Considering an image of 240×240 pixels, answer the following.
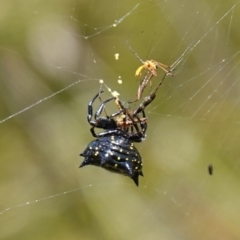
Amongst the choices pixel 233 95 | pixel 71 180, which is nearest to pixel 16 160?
pixel 71 180

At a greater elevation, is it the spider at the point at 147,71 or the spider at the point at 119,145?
the spider at the point at 147,71

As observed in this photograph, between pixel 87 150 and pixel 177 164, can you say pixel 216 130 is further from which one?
pixel 87 150

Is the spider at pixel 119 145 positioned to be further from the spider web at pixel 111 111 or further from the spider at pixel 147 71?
the spider web at pixel 111 111

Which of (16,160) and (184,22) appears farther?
(16,160)

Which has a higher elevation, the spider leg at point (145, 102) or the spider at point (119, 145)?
the spider leg at point (145, 102)

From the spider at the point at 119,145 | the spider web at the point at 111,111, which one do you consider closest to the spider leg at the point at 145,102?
the spider at the point at 119,145

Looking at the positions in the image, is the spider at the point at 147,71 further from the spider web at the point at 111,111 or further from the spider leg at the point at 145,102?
the spider web at the point at 111,111

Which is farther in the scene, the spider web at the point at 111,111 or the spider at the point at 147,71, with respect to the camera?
the spider web at the point at 111,111
